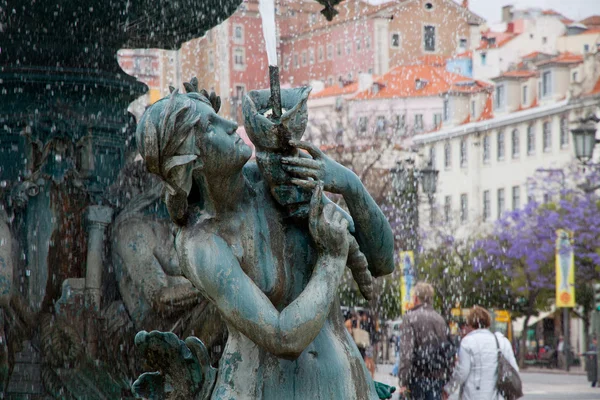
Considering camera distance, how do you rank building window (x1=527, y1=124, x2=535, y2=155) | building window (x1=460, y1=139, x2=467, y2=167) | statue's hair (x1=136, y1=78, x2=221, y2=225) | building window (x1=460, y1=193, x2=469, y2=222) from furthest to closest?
1. building window (x1=460, y1=139, x2=467, y2=167)
2. building window (x1=460, y1=193, x2=469, y2=222)
3. building window (x1=527, y1=124, x2=535, y2=155)
4. statue's hair (x1=136, y1=78, x2=221, y2=225)

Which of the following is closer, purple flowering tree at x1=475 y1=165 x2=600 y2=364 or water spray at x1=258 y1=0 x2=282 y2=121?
water spray at x1=258 y1=0 x2=282 y2=121

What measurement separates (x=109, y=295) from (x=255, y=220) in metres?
2.55

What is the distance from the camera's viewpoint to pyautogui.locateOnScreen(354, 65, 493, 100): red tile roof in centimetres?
7244

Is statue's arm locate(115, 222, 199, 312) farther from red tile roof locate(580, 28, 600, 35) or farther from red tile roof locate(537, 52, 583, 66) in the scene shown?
red tile roof locate(580, 28, 600, 35)

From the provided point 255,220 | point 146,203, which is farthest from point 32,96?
point 255,220

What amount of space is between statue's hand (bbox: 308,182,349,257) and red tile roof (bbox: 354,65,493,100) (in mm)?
67738

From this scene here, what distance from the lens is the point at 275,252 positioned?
11.2 ft

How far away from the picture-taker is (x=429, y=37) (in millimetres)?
81125

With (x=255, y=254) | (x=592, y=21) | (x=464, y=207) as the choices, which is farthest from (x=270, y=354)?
(x=592, y=21)

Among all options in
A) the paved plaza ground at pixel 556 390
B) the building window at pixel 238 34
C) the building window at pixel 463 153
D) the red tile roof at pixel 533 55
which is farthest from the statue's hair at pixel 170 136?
the building window at pixel 463 153

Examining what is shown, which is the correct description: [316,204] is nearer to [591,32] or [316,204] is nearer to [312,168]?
[312,168]

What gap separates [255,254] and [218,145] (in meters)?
0.31

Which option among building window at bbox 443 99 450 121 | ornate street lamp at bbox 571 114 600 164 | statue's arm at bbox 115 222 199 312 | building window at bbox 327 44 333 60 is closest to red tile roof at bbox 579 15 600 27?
building window at bbox 443 99 450 121

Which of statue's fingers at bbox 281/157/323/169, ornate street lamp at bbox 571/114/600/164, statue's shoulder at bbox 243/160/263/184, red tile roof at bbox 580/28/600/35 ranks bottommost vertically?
statue's shoulder at bbox 243/160/263/184
